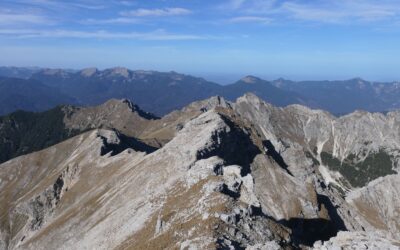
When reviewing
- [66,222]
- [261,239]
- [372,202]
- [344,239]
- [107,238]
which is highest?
[344,239]

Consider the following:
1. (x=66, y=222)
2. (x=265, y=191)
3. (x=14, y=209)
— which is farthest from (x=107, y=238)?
(x=14, y=209)

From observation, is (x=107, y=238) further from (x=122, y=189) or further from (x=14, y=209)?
(x=14, y=209)

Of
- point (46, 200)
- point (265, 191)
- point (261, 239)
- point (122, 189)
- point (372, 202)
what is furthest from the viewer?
point (372, 202)

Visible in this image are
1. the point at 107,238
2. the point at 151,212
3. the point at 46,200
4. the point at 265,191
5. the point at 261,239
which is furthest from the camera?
the point at 46,200

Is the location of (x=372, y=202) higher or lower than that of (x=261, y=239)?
lower

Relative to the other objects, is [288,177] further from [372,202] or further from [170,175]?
[372,202]

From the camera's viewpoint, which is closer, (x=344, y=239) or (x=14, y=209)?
(x=344, y=239)

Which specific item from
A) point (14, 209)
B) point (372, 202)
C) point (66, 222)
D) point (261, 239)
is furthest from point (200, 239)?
point (372, 202)

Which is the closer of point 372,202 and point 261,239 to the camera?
point 261,239

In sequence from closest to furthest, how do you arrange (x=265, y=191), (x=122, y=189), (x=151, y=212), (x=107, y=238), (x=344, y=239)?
(x=344, y=239)
(x=151, y=212)
(x=107, y=238)
(x=122, y=189)
(x=265, y=191)
